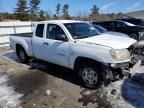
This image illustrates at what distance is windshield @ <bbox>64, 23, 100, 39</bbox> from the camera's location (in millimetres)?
6946

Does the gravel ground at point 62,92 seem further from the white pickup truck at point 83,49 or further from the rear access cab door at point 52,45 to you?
the rear access cab door at point 52,45

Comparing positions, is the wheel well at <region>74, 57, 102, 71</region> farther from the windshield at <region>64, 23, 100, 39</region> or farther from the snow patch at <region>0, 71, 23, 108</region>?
the snow patch at <region>0, 71, 23, 108</region>

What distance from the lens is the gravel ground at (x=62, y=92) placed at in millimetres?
5559

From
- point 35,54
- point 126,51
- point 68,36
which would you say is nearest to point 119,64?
point 126,51

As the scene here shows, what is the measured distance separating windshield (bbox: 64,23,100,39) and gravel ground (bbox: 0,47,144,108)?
4.71ft


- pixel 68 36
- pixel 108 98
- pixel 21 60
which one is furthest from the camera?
pixel 21 60

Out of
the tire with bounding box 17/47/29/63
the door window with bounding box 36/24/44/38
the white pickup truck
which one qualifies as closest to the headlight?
the white pickup truck

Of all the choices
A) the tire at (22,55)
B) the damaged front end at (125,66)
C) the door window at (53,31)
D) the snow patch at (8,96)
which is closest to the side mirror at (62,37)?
the door window at (53,31)

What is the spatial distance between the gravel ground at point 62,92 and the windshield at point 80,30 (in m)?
1.44

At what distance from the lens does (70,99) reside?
19.3 feet

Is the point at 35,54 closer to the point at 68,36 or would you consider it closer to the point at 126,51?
the point at 68,36

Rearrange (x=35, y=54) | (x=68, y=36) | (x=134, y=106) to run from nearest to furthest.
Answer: (x=134, y=106) → (x=68, y=36) → (x=35, y=54)

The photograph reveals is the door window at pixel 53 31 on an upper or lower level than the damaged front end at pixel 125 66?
upper

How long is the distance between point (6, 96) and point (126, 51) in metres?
3.39
